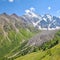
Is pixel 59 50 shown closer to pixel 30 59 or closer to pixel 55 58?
pixel 55 58

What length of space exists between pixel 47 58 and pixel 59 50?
36.8 feet

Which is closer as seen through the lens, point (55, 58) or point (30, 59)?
point (55, 58)

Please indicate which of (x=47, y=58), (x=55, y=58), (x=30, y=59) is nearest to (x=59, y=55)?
(x=55, y=58)

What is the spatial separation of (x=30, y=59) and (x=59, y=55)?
53693 millimetres

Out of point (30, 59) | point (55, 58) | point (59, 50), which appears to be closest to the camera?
point (55, 58)

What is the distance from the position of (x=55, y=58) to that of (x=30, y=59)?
53.4 meters

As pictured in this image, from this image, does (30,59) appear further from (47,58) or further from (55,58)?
(55,58)

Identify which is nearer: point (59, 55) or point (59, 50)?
point (59, 55)

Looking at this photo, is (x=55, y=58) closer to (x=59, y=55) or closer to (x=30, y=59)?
(x=59, y=55)

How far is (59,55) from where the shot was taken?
130750 millimetres

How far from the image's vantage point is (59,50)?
5581 inches

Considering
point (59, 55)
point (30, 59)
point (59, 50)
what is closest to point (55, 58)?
point (59, 55)

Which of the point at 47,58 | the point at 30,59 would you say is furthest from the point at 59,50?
the point at 30,59

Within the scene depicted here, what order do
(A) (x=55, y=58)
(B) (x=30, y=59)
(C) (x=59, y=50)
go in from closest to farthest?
1. (A) (x=55, y=58)
2. (C) (x=59, y=50)
3. (B) (x=30, y=59)
